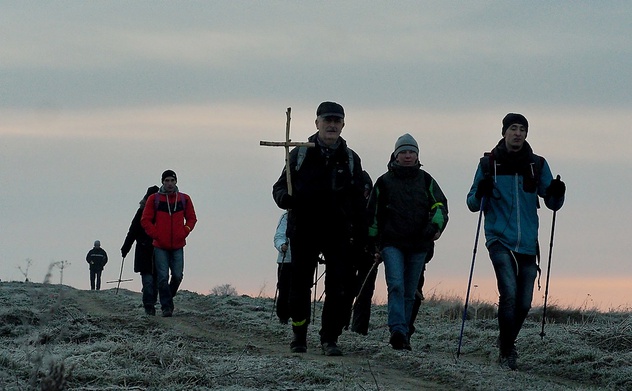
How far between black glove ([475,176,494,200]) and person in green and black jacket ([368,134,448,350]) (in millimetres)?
1260

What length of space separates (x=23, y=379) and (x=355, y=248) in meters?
4.04

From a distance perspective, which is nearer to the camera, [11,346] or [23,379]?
[23,379]

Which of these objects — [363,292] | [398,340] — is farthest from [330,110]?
[363,292]

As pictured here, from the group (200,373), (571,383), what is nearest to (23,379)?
(200,373)

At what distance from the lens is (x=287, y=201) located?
10555 mm

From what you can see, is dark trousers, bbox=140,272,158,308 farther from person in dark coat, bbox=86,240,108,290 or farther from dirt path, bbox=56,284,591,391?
person in dark coat, bbox=86,240,108,290

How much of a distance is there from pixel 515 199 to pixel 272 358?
9.22 feet

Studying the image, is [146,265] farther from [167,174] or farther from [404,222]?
[404,222]

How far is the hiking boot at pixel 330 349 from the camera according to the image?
34.9 ft

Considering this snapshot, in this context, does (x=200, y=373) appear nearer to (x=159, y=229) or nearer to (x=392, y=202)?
(x=392, y=202)

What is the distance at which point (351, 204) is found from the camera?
35.6 feet

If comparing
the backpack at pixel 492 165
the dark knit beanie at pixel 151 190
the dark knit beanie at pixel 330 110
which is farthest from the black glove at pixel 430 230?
the dark knit beanie at pixel 151 190

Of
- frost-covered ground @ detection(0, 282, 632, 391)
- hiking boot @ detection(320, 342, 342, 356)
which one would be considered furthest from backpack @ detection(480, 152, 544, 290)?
hiking boot @ detection(320, 342, 342, 356)

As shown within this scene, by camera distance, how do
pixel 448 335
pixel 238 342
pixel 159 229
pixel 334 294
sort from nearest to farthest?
pixel 334 294, pixel 238 342, pixel 448 335, pixel 159 229
